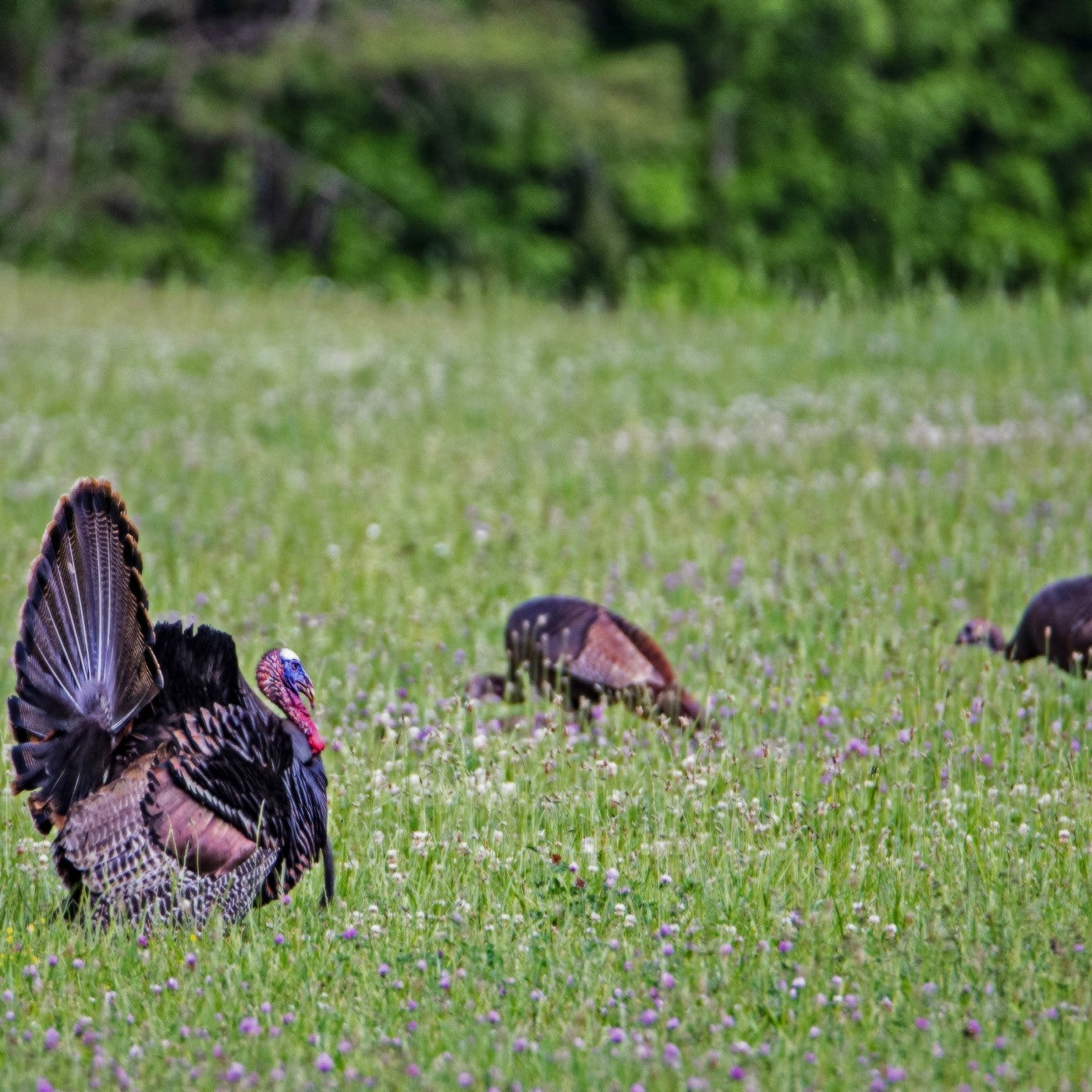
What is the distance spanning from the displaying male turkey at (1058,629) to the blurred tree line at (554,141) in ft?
57.7

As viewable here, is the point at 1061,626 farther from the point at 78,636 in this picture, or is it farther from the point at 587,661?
the point at 78,636

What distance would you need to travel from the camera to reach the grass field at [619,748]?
3.36 meters

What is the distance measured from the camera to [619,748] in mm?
4996

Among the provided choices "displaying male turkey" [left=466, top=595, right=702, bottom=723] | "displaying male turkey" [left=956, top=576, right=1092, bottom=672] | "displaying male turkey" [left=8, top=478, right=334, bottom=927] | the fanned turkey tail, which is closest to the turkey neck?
"displaying male turkey" [left=8, top=478, right=334, bottom=927]

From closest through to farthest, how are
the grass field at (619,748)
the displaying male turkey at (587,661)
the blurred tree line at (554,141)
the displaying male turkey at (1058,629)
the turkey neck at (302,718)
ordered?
1. the grass field at (619,748)
2. the turkey neck at (302,718)
3. the displaying male turkey at (587,661)
4. the displaying male turkey at (1058,629)
5. the blurred tree line at (554,141)

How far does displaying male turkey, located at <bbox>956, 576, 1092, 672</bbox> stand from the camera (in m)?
5.78

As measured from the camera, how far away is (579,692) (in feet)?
19.3

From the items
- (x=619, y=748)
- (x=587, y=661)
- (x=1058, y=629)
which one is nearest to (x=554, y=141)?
(x=1058, y=629)

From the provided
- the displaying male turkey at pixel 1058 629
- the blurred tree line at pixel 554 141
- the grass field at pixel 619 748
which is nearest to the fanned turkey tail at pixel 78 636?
the grass field at pixel 619 748

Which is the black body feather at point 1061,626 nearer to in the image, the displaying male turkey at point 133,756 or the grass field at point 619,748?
the grass field at point 619,748

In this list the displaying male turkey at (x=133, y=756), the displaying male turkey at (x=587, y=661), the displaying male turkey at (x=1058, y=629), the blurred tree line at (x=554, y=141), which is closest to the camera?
the displaying male turkey at (x=133, y=756)

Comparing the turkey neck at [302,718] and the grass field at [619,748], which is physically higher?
the turkey neck at [302,718]

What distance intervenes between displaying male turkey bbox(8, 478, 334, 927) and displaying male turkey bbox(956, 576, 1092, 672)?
2.89 m

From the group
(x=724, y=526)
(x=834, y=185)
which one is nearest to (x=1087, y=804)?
(x=724, y=526)
